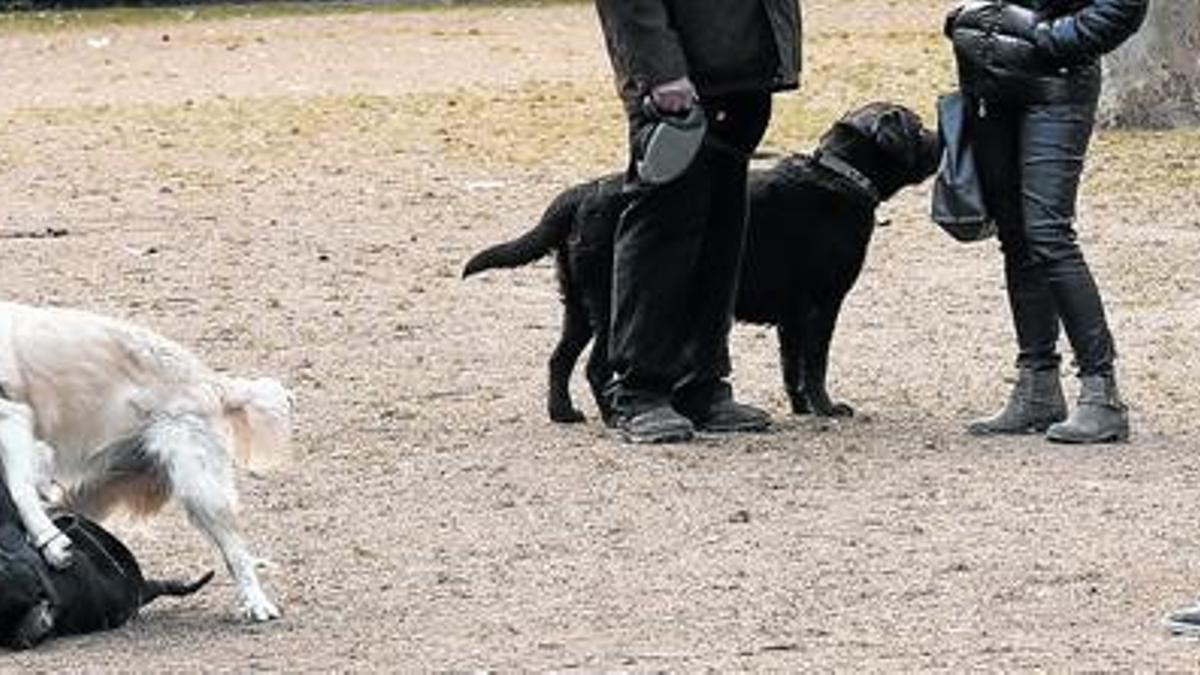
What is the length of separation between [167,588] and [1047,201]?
3232 millimetres

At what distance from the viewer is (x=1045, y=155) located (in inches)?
369

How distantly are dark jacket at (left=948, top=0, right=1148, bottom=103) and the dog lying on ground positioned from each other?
533mm

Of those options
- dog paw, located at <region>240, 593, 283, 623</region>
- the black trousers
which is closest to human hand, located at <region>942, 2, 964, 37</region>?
the black trousers

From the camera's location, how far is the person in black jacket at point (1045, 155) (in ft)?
30.4

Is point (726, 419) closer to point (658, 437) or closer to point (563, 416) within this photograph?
point (658, 437)

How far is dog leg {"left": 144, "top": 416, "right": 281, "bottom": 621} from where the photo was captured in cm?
733

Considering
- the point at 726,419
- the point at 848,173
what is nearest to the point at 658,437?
the point at 726,419

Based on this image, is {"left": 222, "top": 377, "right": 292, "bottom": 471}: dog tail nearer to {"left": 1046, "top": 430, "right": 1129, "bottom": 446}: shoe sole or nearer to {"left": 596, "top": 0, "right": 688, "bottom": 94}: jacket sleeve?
{"left": 596, "top": 0, "right": 688, "bottom": 94}: jacket sleeve

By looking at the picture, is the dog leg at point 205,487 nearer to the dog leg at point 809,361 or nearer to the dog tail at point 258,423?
the dog tail at point 258,423

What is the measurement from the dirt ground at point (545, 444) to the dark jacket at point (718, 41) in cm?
110

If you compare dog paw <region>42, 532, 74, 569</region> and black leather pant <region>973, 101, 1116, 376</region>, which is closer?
dog paw <region>42, 532, 74, 569</region>

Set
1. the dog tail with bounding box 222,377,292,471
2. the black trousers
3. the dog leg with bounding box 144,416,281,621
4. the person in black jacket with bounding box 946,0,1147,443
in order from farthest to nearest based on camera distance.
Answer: the black trousers, the person in black jacket with bounding box 946,0,1147,443, the dog tail with bounding box 222,377,292,471, the dog leg with bounding box 144,416,281,621

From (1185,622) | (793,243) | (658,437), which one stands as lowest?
(658,437)

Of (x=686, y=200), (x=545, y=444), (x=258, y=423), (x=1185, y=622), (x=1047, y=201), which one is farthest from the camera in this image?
(x=545, y=444)
